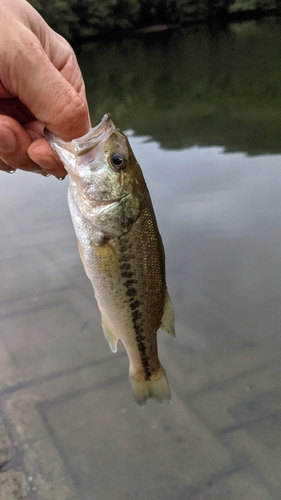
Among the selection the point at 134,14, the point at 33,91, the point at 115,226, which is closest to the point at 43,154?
the point at 33,91

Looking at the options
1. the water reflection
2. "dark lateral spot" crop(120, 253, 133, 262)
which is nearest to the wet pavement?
"dark lateral spot" crop(120, 253, 133, 262)

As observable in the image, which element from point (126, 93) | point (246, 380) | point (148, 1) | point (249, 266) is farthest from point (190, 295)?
point (148, 1)

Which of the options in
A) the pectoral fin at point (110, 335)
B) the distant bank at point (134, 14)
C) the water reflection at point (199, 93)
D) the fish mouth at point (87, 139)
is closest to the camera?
the fish mouth at point (87, 139)

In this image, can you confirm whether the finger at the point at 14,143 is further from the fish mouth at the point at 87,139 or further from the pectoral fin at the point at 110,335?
the pectoral fin at the point at 110,335

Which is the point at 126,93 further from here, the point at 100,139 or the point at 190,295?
the point at 100,139

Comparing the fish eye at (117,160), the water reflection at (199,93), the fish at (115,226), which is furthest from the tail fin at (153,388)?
the water reflection at (199,93)
